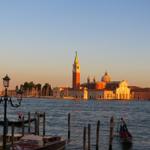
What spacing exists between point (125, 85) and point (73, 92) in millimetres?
20714

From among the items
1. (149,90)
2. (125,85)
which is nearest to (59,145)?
(125,85)

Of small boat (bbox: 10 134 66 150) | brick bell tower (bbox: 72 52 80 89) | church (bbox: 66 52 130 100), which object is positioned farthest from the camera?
church (bbox: 66 52 130 100)

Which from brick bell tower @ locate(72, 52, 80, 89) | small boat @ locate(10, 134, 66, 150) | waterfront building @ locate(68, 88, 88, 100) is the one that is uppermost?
brick bell tower @ locate(72, 52, 80, 89)

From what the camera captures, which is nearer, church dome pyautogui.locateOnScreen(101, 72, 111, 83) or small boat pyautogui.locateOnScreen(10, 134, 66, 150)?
small boat pyautogui.locateOnScreen(10, 134, 66, 150)

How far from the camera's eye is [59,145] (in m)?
22.7

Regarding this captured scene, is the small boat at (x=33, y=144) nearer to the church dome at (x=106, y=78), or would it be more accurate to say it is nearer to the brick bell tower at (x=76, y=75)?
the brick bell tower at (x=76, y=75)

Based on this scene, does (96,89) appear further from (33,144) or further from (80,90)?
(33,144)

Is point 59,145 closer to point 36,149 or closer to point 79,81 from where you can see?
point 36,149

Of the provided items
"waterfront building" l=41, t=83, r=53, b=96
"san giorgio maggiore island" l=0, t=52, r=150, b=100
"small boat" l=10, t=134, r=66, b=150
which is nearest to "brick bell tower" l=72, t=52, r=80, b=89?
"san giorgio maggiore island" l=0, t=52, r=150, b=100

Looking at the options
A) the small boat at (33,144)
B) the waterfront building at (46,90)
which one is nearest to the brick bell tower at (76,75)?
the waterfront building at (46,90)

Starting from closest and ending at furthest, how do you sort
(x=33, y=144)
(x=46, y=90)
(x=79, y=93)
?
1. (x=33, y=144)
2. (x=79, y=93)
3. (x=46, y=90)

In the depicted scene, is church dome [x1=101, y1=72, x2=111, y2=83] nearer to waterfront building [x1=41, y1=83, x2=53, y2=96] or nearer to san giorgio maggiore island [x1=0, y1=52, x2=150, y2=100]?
san giorgio maggiore island [x1=0, y1=52, x2=150, y2=100]

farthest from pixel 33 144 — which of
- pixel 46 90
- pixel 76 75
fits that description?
pixel 46 90

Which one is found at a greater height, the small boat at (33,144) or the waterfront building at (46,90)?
the waterfront building at (46,90)
